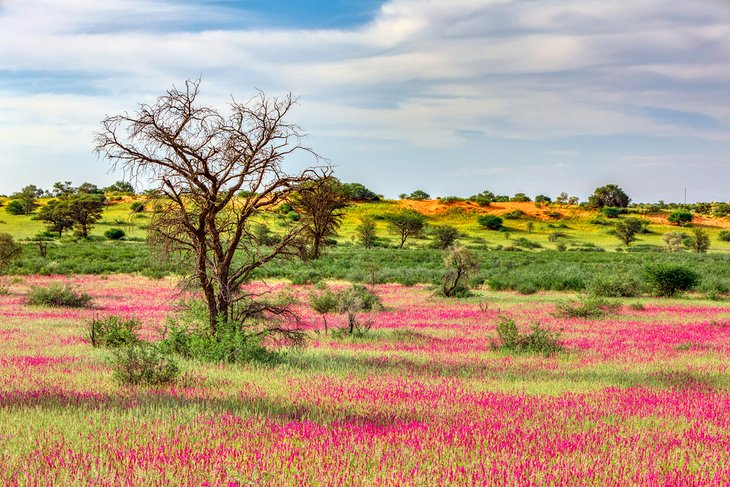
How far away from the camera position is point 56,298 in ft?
81.9

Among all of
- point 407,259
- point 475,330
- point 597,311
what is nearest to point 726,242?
point 407,259

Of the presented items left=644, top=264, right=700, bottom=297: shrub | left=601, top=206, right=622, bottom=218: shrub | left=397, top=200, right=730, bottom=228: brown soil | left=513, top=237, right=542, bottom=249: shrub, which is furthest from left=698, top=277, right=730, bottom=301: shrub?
left=601, top=206, right=622, bottom=218: shrub

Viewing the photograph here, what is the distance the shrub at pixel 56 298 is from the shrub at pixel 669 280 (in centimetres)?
2581

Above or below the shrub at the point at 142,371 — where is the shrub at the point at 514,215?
above

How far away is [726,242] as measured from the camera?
3792 inches

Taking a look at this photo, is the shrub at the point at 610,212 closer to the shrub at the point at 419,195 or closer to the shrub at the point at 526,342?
the shrub at the point at 419,195

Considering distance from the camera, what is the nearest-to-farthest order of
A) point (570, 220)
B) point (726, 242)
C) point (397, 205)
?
point (726, 242) < point (570, 220) < point (397, 205)

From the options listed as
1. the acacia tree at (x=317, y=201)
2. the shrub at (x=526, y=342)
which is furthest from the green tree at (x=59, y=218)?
the acacia tree at (x=317, y=201)

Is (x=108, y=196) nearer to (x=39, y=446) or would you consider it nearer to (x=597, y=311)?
(x=597, y=311)

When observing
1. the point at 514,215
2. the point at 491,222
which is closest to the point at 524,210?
the point at 514,215

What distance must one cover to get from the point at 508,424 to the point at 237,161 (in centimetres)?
693

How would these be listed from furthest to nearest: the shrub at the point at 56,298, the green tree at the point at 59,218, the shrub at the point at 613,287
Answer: the green tree at the point at 59,218, the shrub at the point at 613,287, the shrub at the point at 56,298

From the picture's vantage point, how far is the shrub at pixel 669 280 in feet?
108

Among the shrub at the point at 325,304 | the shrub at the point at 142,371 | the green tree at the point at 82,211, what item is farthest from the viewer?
the green tree at the point at 82,211
